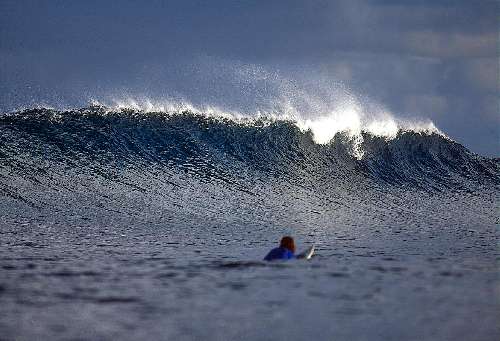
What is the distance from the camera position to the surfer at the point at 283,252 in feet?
23.0

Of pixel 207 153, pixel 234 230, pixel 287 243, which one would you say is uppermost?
pixel 207 153

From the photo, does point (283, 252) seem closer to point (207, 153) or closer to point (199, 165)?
point (199, 165)

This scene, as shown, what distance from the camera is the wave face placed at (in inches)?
531

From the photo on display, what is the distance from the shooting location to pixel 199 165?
16.9 m

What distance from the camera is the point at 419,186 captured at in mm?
18562

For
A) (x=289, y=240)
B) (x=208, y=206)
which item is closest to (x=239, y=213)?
(x=208, y=206)

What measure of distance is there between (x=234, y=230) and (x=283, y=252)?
3.47 m

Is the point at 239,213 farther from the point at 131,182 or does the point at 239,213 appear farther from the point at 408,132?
the point at 408,132

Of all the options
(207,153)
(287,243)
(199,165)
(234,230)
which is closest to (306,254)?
(287,243)

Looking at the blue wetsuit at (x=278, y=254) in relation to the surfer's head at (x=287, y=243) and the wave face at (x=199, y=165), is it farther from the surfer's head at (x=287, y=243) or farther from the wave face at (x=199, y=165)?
the wave face at (x=199, y=165)

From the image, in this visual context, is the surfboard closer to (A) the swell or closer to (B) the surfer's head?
(B) the surfer's head

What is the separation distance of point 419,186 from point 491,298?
1393 centimetres

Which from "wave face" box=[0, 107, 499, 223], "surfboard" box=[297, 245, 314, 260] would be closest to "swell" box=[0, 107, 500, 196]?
"wave face" box=[0, 107, 499, 223]

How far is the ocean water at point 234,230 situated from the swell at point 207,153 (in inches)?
2.7
